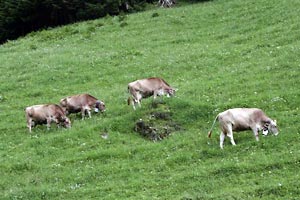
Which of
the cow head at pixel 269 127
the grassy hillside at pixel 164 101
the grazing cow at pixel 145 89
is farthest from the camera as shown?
the grazing cow at pixel 145 89

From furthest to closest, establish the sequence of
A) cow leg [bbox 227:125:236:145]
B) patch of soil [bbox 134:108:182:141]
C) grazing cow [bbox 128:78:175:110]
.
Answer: grazing cow [bbox 128:78:175:110] → patch of soil [bbox 134:108:182:141] → cow leg [bbox 227:125:236:145]

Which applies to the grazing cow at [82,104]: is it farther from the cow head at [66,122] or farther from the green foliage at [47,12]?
the green foliage at [47,12]

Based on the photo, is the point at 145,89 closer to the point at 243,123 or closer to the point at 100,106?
the point at 100,106

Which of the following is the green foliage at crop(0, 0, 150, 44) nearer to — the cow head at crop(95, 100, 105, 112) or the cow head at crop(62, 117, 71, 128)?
the cow head at crop(95, 100, 105, 112)

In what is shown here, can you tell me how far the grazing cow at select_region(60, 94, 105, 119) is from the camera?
25.8m

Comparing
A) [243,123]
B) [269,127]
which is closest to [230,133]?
[243,123]

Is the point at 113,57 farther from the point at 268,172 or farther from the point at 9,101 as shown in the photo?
the point at 268,172

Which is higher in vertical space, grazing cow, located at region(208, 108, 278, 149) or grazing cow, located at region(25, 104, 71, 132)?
grazing cow, located at region(208, 108, 278, 149)

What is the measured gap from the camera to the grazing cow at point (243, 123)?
20.4m

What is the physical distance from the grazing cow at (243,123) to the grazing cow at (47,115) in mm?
7526

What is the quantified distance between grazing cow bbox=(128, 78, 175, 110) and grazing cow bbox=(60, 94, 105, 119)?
6.05 ft

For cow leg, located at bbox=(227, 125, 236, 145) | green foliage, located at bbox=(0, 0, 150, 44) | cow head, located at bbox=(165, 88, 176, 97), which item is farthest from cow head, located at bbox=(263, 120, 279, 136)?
green foliage, located at bbox=(0, 0, 150, 44)

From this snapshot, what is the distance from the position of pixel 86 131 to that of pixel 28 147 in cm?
249

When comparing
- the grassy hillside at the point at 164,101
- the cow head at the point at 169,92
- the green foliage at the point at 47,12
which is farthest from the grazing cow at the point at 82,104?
the green foliage at the point at 47,12
